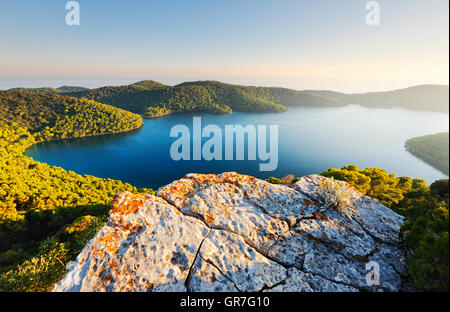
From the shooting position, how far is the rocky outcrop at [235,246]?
11.3 feet

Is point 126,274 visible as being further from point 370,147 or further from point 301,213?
point 370,147

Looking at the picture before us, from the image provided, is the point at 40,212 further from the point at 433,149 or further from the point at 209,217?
the point at 433,149

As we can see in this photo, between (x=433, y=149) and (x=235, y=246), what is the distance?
141 m

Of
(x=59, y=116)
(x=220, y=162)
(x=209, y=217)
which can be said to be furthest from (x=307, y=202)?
(x=59, y=116)

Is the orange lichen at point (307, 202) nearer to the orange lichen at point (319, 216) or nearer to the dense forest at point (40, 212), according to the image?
the orange lichen at point (319, 216)

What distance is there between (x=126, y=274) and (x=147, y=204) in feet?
5.28

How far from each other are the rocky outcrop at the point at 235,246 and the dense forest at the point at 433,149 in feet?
380

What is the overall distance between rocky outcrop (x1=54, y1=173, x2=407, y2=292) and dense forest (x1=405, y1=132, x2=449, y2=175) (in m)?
116

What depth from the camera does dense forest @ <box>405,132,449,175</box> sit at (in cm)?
8203

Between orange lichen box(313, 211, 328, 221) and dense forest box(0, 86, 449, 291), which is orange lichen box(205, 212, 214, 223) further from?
dense forest box(0, 86, 449, 291)

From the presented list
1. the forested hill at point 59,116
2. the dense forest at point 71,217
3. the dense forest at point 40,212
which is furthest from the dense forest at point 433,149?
the forested hill at point 59,116

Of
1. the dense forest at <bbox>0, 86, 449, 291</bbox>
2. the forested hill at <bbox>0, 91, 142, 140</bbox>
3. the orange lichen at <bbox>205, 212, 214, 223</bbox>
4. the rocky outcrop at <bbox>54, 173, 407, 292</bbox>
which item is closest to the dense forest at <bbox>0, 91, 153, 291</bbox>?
the dense forest at <bbox>0, 86, 449, 291</bbox>

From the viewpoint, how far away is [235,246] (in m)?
4.11
